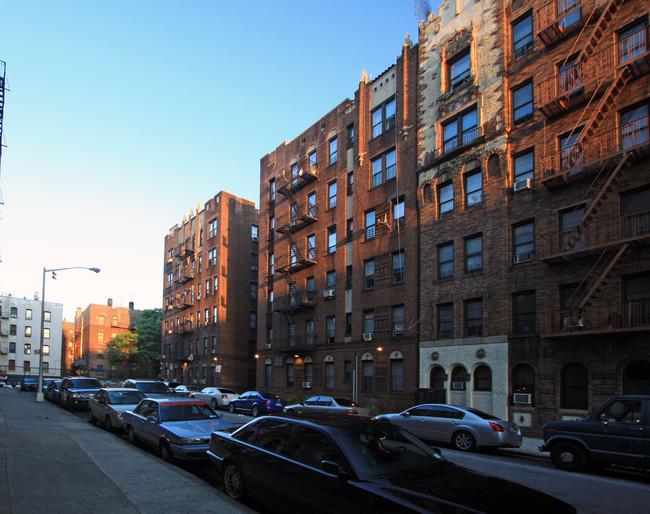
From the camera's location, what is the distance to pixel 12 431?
1366cm

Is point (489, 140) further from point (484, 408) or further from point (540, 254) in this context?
point (484, 408)

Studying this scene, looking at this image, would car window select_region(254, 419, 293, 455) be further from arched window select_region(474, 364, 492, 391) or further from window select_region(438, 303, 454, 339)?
window select_region(438, 303, 454, 339)

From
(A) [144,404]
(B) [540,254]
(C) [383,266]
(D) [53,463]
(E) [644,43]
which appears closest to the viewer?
(D) [53,463]

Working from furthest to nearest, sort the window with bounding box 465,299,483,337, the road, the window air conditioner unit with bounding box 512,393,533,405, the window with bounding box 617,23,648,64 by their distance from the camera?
the window with bounding box 465,299,483,337 → the window air conditioner unit with bounding box 512,393,533,405 → the window with bounding box 617,23,648,64 → the road

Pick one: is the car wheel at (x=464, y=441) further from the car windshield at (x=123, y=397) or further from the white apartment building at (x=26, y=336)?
the white apartment building at (x=26, y=336)

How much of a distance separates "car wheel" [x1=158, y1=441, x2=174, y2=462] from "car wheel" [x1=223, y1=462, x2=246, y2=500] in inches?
130

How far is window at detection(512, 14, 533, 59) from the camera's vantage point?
2244cm

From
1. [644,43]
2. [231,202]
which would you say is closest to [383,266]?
[644,43]

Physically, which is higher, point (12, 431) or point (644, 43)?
point (644, 43)

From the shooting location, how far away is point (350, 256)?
3123 centimetres

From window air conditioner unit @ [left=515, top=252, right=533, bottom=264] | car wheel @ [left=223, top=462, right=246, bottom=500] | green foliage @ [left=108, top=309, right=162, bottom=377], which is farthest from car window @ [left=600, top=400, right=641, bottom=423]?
green foliage @ [left=108, top=309, right=162, bottom=377]

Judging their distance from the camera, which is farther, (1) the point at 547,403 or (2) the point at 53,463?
(1) the point at 547,403

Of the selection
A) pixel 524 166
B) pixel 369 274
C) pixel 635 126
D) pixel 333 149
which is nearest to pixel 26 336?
pixel 333 149

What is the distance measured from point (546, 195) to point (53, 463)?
19.0m
